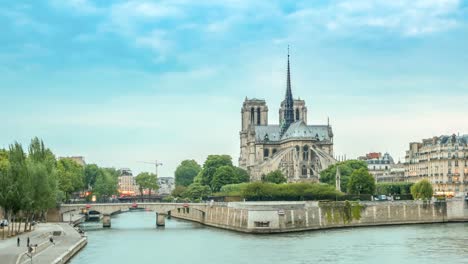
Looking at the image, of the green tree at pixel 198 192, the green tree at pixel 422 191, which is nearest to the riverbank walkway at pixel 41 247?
the green tree at pixel 422 191

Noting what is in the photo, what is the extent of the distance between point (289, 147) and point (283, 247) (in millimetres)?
103388

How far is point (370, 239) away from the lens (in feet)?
263

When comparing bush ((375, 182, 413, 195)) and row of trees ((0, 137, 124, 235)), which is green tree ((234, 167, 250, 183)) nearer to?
bush ((375, 182, 413, 195))

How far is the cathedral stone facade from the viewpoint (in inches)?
6722

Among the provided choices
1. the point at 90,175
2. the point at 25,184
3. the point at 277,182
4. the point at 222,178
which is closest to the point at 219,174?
the point at 222,178

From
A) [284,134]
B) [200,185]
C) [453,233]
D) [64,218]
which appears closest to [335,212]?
[453,233]

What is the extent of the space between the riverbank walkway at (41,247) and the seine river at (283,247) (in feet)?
5.19

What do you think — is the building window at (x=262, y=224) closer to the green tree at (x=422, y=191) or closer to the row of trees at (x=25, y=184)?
the row of trees at (x=25, y=184)

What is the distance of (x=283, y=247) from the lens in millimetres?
71812

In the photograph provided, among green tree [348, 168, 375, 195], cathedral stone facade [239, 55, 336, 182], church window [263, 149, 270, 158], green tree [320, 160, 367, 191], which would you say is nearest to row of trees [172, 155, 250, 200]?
cathedral stone facade [239, 55, 336, 182]

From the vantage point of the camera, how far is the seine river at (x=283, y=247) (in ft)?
207

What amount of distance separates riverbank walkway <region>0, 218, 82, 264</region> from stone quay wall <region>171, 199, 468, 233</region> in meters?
20.1

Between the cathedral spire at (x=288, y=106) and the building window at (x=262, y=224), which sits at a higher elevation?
the cathedral spire at (x=288, y=106)

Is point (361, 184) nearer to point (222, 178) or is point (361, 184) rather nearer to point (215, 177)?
point (222, 178)
